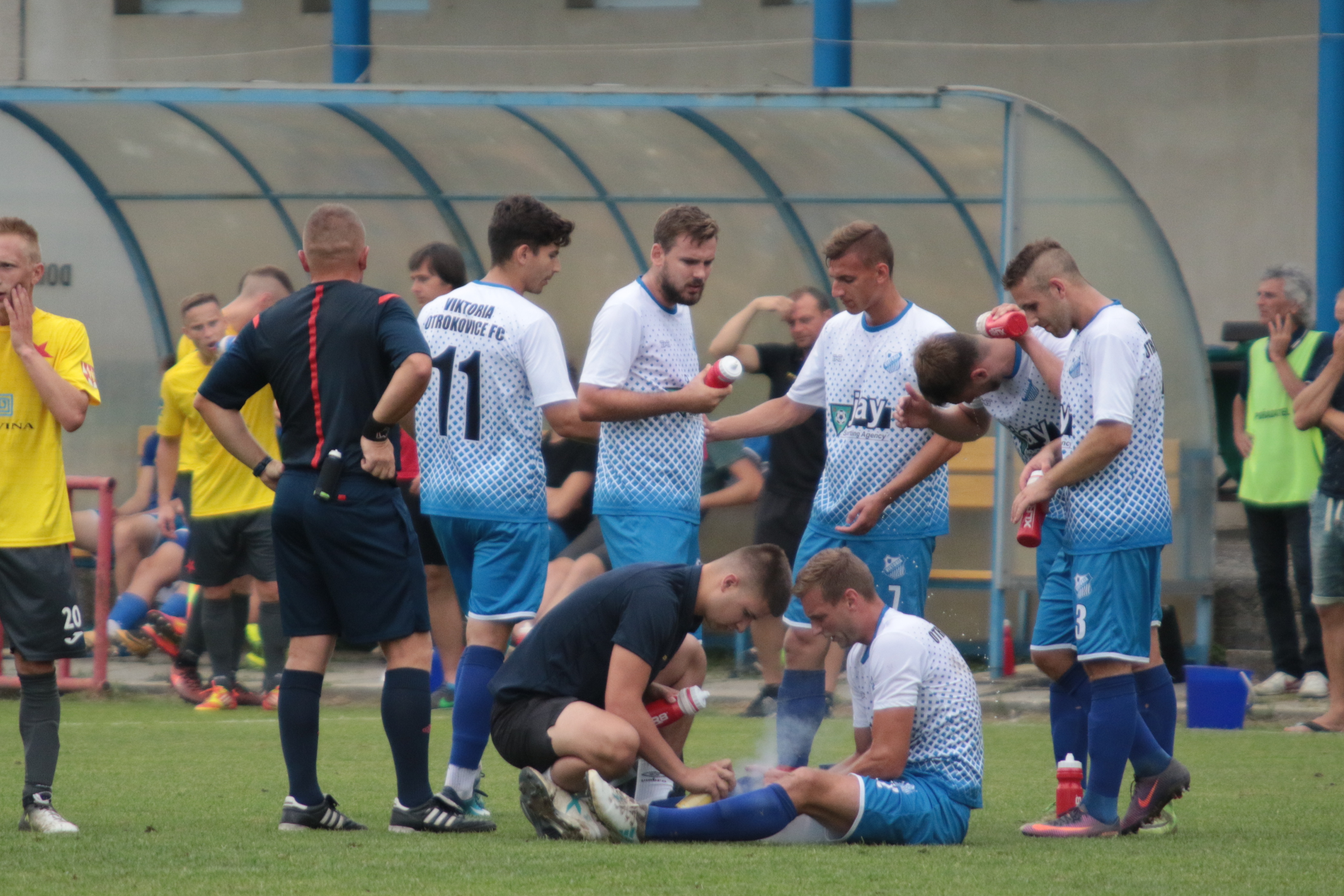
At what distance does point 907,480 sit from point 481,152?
6840mm

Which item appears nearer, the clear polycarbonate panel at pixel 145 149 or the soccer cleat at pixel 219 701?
the soccer cleat at pixel 219 701

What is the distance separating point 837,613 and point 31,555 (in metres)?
2.44

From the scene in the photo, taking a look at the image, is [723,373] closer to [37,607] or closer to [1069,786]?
[1069,786]

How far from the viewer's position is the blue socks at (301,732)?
5676 millimetres

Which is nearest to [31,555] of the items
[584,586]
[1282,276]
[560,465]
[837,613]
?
[584,586]

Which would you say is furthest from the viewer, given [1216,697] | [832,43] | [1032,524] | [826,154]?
[832,43]

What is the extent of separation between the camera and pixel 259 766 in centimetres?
747

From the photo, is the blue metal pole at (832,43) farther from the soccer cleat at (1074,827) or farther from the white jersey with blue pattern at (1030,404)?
the soccer cleat at (1074,827)

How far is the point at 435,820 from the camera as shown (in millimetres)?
5754

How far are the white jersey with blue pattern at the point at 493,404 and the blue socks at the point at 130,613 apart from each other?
5.49 m

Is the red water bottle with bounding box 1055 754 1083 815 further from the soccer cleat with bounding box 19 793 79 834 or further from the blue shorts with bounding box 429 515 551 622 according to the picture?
the soccer cleat with bounding box 19 793 79 834

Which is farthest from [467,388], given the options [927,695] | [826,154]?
[826,154]

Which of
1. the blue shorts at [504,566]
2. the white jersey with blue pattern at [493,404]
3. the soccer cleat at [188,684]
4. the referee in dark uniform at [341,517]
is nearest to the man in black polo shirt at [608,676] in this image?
the referee in dark uniform at [341,517]

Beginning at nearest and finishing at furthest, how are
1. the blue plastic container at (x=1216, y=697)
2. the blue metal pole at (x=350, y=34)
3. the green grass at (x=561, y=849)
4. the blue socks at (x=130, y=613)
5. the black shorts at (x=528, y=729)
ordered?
the green grass at (x=561, y=849) < the black shorts at (x=528, y=729) < the blue plastic container at (x=1216, y=697) < the blue socks at (x=130, y=613) < the blue metal pole at (x=350, y=34)
